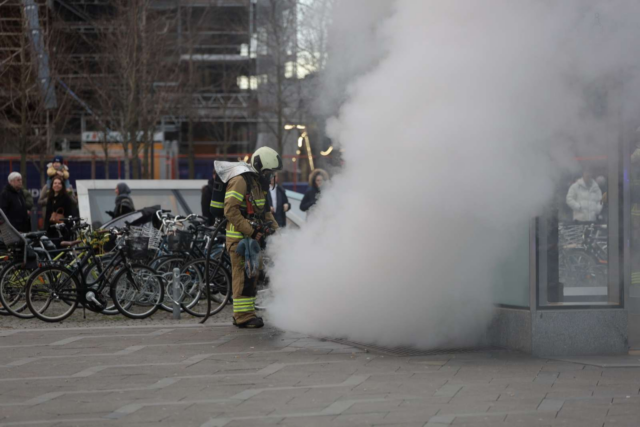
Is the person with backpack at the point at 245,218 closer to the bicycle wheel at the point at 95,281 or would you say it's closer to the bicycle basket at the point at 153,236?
the bicycle basket at the point at 153,236

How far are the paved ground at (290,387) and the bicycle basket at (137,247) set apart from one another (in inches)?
82.8

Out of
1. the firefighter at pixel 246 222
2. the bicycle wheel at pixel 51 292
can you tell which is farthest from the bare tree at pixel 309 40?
the bicycle wheel at pixel 51 292

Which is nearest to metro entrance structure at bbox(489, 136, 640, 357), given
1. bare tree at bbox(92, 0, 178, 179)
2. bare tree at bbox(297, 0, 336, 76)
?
bare tree at bbox(297, 0, 336, 76)

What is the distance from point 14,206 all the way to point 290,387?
27.0ft

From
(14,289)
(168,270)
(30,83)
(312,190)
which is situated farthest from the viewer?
(30,83)

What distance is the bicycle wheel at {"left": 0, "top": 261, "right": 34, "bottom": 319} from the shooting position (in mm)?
10148

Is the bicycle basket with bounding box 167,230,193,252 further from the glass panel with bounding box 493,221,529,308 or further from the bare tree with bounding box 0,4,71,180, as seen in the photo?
the bare tree with bounding box 0,4,71,180

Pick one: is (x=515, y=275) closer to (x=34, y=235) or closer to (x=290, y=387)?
(x=290, y=387)

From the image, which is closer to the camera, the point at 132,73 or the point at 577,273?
the point at 577,273

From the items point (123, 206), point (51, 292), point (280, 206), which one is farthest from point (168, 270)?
point (280, 206)

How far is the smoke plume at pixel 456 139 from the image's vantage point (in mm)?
7004

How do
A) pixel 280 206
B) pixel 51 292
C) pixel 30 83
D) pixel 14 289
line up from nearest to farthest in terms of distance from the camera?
pixel 51 292 < pixel 14 289 < pixel 280 206 < pixel 30 83

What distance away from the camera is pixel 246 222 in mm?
8844

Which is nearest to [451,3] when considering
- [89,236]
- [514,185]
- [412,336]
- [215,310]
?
[514,185]
